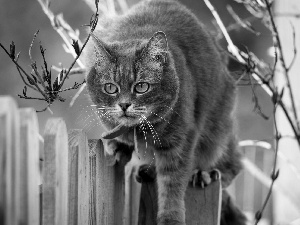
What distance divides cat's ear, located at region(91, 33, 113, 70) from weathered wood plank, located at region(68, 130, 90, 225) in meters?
0.53

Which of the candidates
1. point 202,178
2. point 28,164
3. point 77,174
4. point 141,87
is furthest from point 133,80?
point 28,164

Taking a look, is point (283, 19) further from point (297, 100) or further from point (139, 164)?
point (139, 164)

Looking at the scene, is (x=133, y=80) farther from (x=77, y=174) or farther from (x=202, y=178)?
(x=202, y=178)

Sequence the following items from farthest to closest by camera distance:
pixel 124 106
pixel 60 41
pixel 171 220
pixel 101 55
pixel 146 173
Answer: pixel 60 41
pixel 146 173
pixel 171 220
pixel 101 55
pixel 124 106

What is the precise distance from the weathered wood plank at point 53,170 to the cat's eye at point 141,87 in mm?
678

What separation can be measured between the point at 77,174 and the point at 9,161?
51cm

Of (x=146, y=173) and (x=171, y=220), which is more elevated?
(x=146, y=173)

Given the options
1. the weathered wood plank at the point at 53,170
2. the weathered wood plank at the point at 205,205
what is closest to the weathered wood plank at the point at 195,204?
the weathered wood plank at the point at 205,205

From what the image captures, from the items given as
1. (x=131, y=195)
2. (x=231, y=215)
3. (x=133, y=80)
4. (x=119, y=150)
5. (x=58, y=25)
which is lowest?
(x=231, y=215)

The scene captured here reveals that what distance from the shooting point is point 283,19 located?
14.9 ft

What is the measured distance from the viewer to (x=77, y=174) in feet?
6.52

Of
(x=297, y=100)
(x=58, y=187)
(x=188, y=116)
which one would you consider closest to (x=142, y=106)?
(x=188, y=116)

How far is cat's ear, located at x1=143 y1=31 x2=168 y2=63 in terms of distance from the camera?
241cm

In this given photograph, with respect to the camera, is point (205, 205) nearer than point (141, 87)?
No
